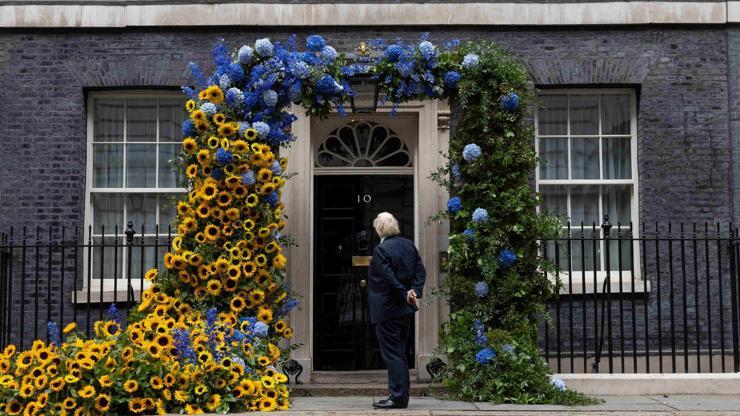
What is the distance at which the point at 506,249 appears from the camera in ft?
28.0

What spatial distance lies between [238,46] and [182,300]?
334cm

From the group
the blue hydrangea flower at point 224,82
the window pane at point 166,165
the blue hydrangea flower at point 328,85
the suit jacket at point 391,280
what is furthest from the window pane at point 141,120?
the suit jacket at point 391,280

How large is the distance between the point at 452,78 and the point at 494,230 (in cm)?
154

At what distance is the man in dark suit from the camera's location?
7.53 meters

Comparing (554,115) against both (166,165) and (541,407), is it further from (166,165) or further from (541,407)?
(166,165)

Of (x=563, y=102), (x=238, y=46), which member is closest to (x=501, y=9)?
(x=563, y=102)

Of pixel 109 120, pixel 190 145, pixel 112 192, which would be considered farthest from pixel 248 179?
A: pixel 109 120

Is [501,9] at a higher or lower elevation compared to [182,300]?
higher

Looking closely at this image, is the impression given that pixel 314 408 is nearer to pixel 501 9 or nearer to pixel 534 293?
pixel 534 293

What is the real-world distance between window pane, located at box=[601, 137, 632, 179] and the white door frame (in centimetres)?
Answer: 199

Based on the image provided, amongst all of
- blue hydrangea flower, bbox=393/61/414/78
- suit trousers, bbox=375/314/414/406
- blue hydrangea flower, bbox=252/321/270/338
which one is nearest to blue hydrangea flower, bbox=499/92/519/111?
blue hydrangea flower, bbox=393/61/414/78

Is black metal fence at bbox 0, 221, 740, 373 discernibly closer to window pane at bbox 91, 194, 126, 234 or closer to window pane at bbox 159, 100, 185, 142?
window pane at bbox 91, 194, 126, 234

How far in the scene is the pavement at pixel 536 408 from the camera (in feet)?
23.9

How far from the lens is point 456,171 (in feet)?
29.0
